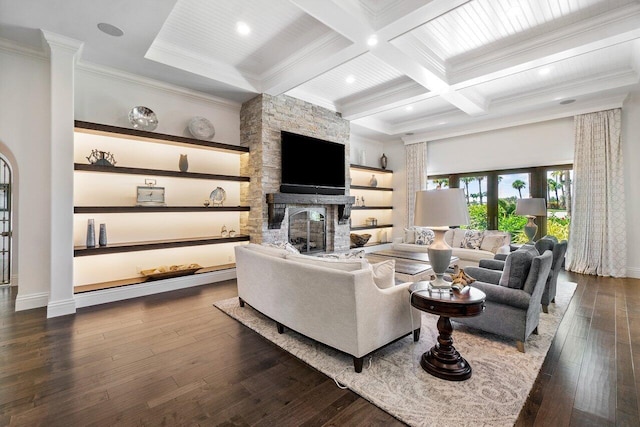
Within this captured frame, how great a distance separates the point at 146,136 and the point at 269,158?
75.8 inches

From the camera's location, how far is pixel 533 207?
5125mm

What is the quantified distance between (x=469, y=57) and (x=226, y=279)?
5273 millimetres

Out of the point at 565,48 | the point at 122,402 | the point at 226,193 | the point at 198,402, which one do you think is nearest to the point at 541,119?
the point at 565,48

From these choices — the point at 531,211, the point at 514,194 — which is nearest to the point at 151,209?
the point at 531,211

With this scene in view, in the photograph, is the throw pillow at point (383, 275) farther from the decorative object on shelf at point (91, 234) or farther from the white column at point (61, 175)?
the decorative object on shelf at point (91, 234)

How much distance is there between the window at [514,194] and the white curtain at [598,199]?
0.39m

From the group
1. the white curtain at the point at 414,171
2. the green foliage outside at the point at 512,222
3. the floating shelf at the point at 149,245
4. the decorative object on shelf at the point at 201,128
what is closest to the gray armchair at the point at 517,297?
the green foliage outside at the point at 512,222

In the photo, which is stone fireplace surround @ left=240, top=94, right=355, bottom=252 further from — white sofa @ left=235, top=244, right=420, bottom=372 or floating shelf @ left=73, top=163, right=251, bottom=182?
white sofa @ left=235, top=244, right=420, bottom=372

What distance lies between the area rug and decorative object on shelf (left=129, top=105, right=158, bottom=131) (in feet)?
11.1

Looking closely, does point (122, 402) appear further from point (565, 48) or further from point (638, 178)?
point (638, 178)

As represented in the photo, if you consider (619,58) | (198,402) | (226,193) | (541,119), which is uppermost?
(619,58)

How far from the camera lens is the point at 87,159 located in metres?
4.04

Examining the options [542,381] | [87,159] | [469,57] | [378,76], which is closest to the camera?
[542,381]

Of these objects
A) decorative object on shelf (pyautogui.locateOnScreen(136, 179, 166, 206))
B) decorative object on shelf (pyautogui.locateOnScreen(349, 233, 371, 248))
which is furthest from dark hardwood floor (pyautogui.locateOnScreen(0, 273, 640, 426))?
decorative object on shelf (pyautogui.locateOnScreen(349, 233, 371, 248))
